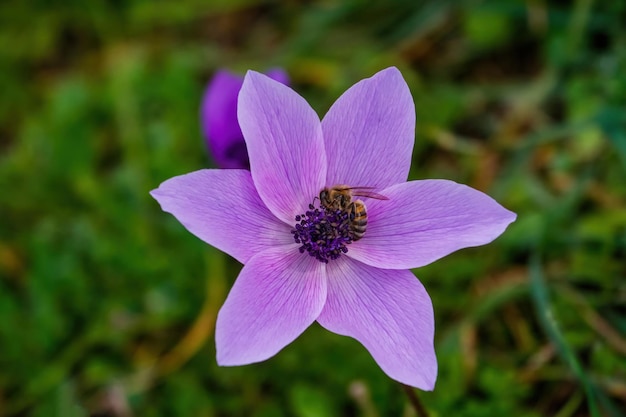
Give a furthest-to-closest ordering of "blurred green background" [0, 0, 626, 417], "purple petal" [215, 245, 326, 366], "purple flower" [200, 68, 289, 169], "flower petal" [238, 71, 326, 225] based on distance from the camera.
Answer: "blurred green background" [0, 0, 626, 417] < "purple flower" [200, 68, 289, 169] < "flower petal" [238, 71, 326, 225] < "purple petal" [215, 245, 326, 366]

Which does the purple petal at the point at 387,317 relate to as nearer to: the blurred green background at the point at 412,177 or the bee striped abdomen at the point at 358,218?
the bee striped abdomen at the point at 358,218

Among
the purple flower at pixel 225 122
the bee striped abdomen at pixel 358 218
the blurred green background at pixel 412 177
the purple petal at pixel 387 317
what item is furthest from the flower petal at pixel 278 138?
the blurred green background at pixel 412 177

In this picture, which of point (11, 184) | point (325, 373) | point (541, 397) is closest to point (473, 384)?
point (541, 397)

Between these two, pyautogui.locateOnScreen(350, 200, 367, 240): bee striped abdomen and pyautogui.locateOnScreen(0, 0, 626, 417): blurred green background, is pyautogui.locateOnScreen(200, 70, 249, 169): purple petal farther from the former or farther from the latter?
pyautogui.locateOnScreen(0, 0, 626, 417): blurred green background

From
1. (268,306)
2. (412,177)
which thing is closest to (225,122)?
(268,306)

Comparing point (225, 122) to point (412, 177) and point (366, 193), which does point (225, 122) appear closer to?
point (366, 193)

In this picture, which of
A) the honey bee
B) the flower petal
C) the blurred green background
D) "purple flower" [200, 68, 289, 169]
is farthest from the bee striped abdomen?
the blurred green background
